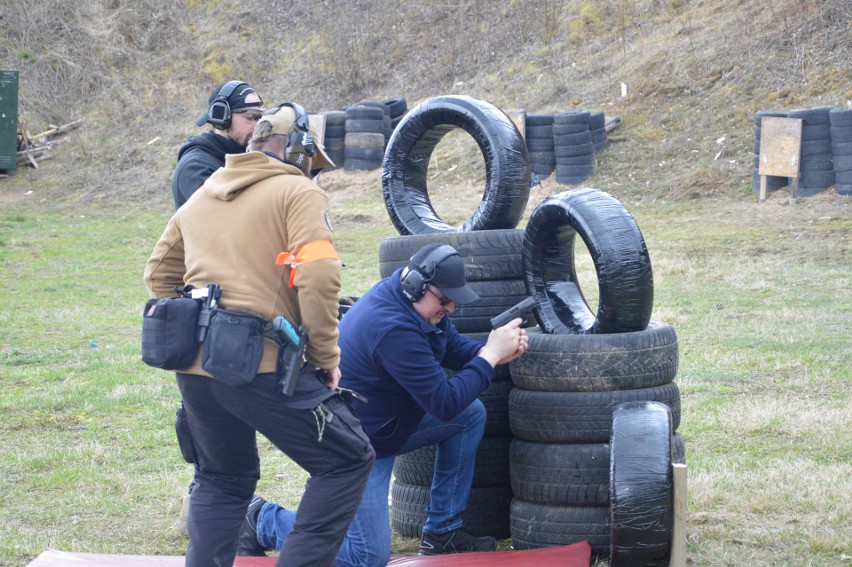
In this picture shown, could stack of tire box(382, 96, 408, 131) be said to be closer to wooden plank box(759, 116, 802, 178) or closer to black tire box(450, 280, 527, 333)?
wooden plank box(759, 116, 802, 178)

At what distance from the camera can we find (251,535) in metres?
4.61

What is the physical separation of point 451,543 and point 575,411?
33.2 inches

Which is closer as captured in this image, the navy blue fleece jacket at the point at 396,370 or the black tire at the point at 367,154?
the navy blue fleece jacket at the point at 396,370

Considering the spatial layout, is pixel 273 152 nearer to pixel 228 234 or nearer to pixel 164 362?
pixel 228 234

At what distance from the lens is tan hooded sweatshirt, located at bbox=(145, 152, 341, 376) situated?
3.39 meters

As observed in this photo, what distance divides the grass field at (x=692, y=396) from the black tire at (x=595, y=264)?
1139mm

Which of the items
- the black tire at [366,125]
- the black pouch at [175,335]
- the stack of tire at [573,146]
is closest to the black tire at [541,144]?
the stack of tire at [573,146]

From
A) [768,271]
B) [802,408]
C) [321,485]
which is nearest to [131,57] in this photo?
[768,271]

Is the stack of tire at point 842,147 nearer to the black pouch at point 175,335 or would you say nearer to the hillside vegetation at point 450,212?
the hillside vegetation at point 450,212

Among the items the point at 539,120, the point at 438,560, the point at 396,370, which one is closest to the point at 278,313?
the point at 396,370

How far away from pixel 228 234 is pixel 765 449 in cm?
388

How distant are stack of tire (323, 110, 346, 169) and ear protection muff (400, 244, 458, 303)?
18061 millimetres

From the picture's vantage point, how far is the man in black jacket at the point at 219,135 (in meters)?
4.63

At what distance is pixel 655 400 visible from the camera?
4.46m
